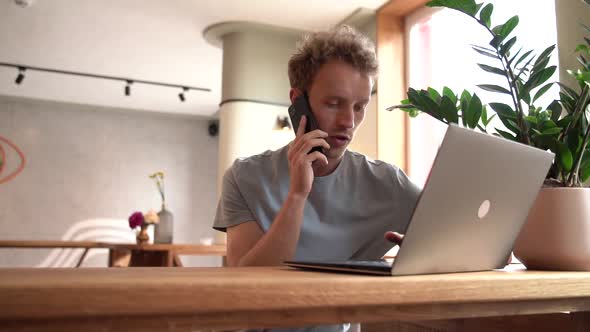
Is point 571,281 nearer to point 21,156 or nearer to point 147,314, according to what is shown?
point 147,314

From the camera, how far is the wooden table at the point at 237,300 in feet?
1.49

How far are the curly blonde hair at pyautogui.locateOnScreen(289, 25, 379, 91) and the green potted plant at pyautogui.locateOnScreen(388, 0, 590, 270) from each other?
6.0 inches

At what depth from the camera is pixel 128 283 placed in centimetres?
48

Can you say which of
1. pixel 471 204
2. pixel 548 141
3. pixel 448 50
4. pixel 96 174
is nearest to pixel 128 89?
pixel 96 174

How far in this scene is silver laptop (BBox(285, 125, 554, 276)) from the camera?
26.8 inches

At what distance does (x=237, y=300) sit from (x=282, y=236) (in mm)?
613

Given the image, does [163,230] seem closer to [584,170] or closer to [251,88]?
[251,88]

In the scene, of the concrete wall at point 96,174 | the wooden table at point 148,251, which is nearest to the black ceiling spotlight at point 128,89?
the concrete wall at point 96,174

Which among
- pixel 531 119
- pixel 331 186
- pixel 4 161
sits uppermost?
pixel 4 161

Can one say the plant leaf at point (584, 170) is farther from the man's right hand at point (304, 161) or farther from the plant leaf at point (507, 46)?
the man's right hand at point (304, 161)

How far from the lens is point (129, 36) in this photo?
4418 mm

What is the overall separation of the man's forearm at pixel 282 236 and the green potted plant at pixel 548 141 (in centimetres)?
34

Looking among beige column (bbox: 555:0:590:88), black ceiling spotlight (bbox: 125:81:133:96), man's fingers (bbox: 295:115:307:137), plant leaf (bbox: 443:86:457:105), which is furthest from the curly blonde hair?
black ceiling spotlight (bbox: 125:81:133:96)

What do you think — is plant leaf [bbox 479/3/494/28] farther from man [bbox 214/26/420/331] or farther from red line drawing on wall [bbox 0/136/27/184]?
red line drawing on wall [bbox 0/136/27/184]
